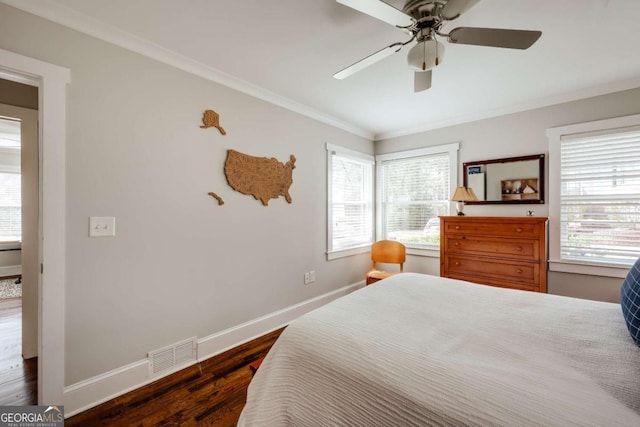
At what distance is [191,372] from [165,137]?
1852 millimetres

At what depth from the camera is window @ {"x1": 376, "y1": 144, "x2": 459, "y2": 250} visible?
139 inches

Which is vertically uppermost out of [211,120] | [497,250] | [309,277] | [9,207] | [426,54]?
[426,54]

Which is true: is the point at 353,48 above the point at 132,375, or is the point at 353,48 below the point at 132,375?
above

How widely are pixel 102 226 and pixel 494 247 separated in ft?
11.5

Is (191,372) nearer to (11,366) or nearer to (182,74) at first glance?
(11,366)

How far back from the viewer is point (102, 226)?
1.74 m

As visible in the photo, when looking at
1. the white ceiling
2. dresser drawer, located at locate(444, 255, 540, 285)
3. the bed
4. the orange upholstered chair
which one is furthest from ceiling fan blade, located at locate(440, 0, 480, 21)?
the orange upholstered chair

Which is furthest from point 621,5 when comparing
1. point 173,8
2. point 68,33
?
point 68,33

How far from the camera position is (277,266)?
2824 millimetres

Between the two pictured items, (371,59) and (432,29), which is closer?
(432,29)

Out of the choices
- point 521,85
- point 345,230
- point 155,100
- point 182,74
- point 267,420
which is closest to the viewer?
point 267,420

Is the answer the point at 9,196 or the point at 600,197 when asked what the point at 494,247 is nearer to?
the point at 600,197

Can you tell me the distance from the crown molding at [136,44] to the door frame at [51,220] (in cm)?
29

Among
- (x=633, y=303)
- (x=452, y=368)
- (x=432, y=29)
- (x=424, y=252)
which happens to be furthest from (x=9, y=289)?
(x=633, y=303)
